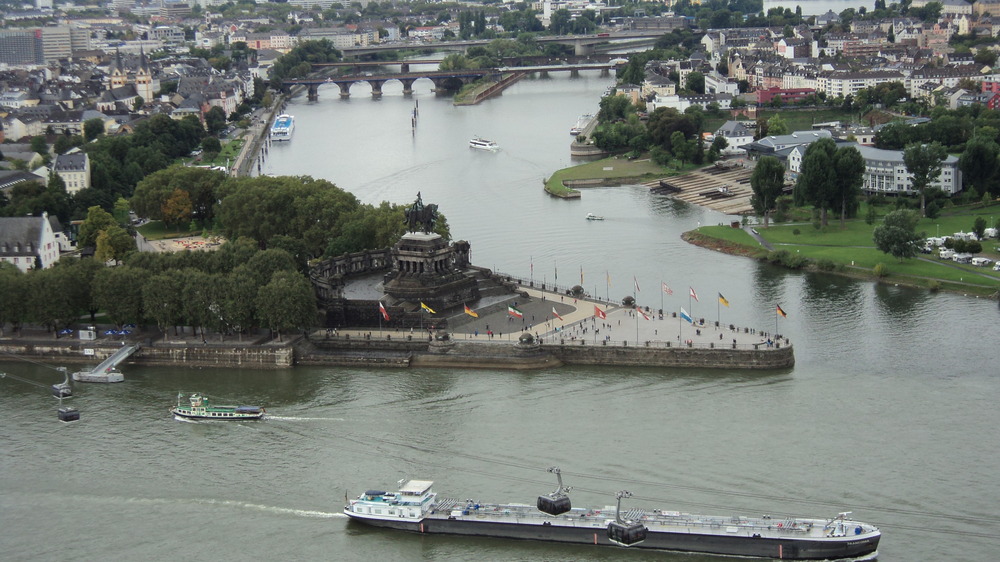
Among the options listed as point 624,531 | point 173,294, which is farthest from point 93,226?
point 624,531

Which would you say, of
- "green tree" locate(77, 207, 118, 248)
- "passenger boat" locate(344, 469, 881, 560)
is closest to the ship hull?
"passenger boat" locate(344, 469, 881, 560)

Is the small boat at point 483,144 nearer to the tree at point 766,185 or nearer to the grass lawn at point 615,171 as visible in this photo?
the grass lawn at point 615,171

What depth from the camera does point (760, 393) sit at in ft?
172

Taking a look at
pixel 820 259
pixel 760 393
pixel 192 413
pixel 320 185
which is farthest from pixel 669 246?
pixel 192 413

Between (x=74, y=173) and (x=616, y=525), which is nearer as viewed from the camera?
(x=616, y=525)

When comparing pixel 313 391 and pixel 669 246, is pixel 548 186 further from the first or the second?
pixel 313 391

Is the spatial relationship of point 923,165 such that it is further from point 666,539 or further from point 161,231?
point 666,539

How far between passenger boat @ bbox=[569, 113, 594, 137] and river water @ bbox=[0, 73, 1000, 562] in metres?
52.2

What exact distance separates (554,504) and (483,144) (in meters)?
77.5

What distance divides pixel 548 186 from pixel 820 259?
29405mm

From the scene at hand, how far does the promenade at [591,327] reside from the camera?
57531mm

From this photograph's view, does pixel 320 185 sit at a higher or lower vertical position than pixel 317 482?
higher

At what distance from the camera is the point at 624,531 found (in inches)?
1588

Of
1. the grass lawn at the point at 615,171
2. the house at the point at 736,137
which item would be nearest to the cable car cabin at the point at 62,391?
the grass lawn at the point at 615,171
